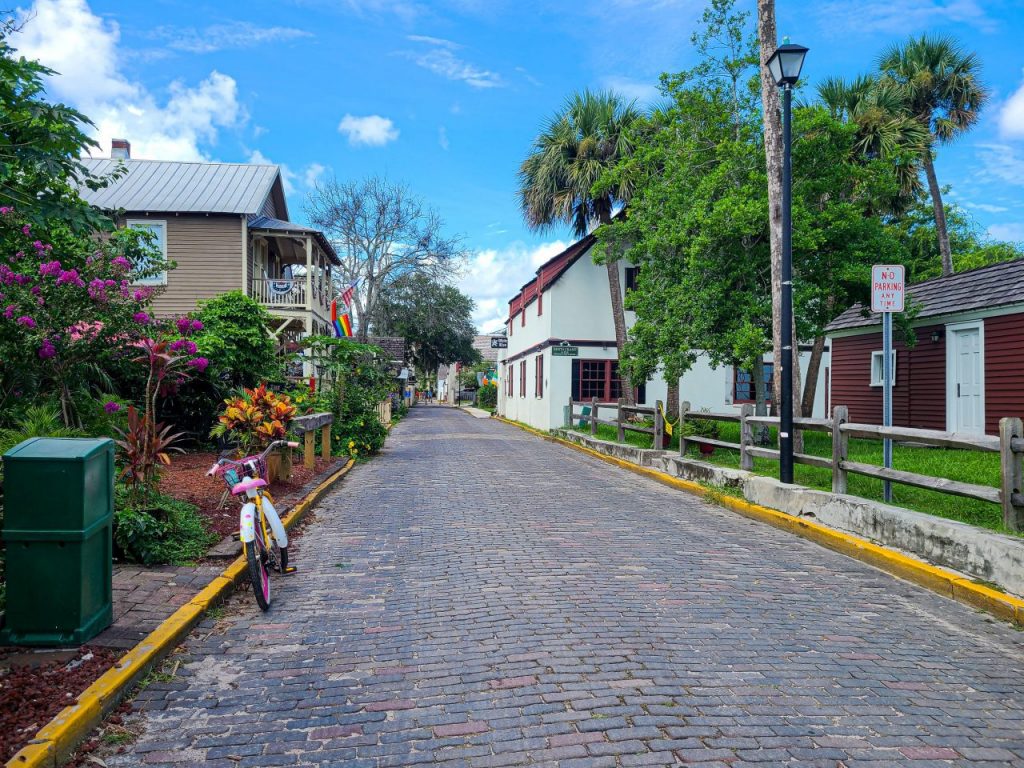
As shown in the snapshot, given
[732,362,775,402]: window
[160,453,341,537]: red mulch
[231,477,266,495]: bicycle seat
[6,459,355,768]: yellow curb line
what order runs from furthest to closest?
[732,362,775,402]: window, [160,453,341,537]: red mulch, [231,477,266,495]: bicycle seat, [6,459,355,768]: yellow curb line

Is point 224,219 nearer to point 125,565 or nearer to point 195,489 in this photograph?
point 195,489

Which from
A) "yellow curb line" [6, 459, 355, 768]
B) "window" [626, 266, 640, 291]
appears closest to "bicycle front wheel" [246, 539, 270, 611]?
"yellow curb line" [6, 459, 355, 768]

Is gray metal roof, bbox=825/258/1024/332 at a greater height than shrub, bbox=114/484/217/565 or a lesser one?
greater

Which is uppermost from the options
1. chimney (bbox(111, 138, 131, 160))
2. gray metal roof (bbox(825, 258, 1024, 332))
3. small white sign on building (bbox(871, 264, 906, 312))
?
chimney (bbox(111, 138, 131, 160))

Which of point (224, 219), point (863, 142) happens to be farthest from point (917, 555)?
point (224, 219)

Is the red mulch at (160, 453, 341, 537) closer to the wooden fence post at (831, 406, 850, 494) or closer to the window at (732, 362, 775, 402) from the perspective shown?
the wooden fence post at (831, 406, 850, 494)

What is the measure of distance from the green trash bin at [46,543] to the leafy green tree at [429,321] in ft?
180

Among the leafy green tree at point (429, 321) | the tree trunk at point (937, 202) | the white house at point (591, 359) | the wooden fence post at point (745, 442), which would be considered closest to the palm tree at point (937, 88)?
the tree trunk at point (937, 202)

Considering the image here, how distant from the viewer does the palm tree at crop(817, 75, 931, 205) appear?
67.0ft

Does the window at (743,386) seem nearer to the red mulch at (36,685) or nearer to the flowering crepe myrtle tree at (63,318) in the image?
the flowering crepe myrtle tree at (63,318)

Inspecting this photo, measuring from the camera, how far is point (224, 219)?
78.8ft

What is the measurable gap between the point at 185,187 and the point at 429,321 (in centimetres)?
3755

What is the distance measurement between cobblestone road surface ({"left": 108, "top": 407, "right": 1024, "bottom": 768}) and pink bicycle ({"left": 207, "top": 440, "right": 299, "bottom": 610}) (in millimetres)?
241

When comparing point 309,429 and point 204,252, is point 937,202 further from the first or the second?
point 204,252
